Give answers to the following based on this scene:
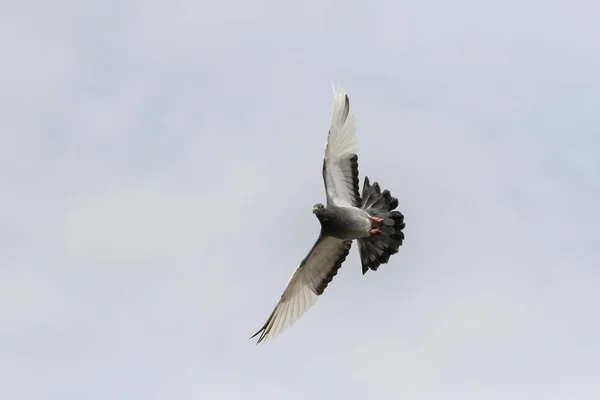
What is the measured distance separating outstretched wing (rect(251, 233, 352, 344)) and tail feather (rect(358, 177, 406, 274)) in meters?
0.86

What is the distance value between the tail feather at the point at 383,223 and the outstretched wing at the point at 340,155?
386 millimetres

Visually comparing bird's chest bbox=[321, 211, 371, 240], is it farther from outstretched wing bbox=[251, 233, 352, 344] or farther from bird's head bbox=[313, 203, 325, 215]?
outstretched wing bbox=[251, 233, 352, 344]

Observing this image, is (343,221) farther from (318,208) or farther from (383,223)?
(383,223)

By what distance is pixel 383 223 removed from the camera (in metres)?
43.4

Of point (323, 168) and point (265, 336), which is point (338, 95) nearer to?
point (323, 168)

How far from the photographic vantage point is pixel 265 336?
143 ft

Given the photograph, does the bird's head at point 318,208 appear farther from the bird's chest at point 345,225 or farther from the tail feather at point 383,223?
the tail feather at point 383,223

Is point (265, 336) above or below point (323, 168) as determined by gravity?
below

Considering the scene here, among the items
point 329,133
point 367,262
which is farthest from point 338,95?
point 367,262

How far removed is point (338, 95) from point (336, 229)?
365 centimetres

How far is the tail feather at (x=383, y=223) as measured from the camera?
43.5 meters

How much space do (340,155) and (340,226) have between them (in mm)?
1963

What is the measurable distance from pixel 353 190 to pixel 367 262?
214 cm

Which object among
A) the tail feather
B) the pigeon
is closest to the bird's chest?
the pigeon
